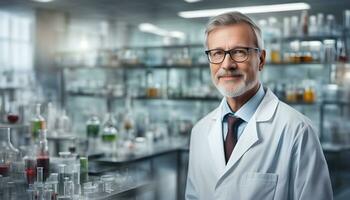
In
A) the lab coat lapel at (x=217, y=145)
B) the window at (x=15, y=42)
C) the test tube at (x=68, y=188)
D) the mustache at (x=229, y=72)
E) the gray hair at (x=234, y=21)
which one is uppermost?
the window at (x=15, y=42)

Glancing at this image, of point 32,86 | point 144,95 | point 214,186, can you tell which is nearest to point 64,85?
point 32,86

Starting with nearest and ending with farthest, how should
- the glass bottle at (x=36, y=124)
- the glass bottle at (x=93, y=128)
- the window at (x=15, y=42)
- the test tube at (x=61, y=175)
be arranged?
1. the test tube at (x=61, y=175)
2. the glass bottle at (x=36, y=124)
3. the glass bottle at (x=93, y=128)
4. the window at (x=15, y=42)

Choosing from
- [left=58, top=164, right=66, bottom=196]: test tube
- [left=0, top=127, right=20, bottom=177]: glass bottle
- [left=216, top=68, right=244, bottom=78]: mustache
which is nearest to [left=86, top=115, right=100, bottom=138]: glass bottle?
[left=0, top=127, right=20, bottom=177]: glass bottle

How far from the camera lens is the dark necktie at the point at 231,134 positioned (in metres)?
1.75

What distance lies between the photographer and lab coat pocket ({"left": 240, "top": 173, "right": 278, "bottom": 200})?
1.59 metres

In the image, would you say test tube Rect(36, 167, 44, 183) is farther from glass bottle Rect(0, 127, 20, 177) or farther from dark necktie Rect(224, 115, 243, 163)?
dark necktie Rect(224, 115, 243, 163)

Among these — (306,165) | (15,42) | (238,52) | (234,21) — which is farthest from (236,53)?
(15,42)

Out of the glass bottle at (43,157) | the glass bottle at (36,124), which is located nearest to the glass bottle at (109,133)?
the glass bottle at (36,124)

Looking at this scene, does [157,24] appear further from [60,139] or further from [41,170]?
[41,170]

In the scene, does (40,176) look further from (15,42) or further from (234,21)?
(15,42)

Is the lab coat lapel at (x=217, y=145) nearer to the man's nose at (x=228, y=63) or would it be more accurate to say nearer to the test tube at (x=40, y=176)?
the man's nose at (x=228, y=63)

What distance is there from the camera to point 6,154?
222cm

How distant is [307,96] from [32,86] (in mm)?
3575

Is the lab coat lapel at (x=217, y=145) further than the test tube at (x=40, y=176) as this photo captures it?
No
